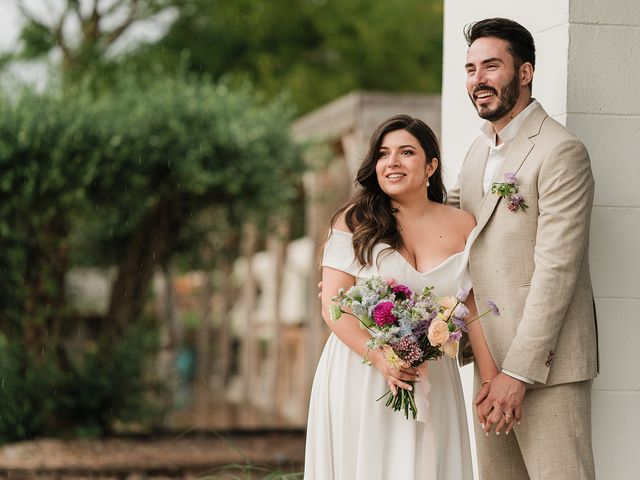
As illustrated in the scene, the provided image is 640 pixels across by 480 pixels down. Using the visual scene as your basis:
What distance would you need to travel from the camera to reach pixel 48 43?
15.9m

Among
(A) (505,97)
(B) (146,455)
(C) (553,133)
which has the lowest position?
(B) (146,455)

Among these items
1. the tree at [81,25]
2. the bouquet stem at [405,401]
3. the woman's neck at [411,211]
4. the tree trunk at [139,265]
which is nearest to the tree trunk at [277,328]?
the tree trunk at [139,265]

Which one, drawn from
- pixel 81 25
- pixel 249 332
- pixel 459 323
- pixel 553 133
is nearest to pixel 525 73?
pixel 553 133

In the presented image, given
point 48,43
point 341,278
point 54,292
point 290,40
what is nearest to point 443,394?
point 341,278

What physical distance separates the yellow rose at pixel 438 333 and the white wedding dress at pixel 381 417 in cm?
28

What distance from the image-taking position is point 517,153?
3.70m

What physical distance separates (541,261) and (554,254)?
2.1 inches

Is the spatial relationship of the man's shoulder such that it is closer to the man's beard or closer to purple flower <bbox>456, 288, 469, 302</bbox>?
the man's beard

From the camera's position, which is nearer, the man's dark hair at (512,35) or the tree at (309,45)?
the man's dark hair at (512,35)

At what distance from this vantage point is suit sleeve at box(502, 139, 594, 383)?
3486 mm

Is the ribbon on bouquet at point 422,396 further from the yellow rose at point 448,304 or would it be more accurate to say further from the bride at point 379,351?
the yellow rose at point 448,304

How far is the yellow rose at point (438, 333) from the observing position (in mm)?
3357

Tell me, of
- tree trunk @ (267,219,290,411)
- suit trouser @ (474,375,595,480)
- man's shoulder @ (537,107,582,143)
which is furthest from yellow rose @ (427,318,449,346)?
tree trunk @ (267,219,290,411)

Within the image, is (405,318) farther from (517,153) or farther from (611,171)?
(611,171)
